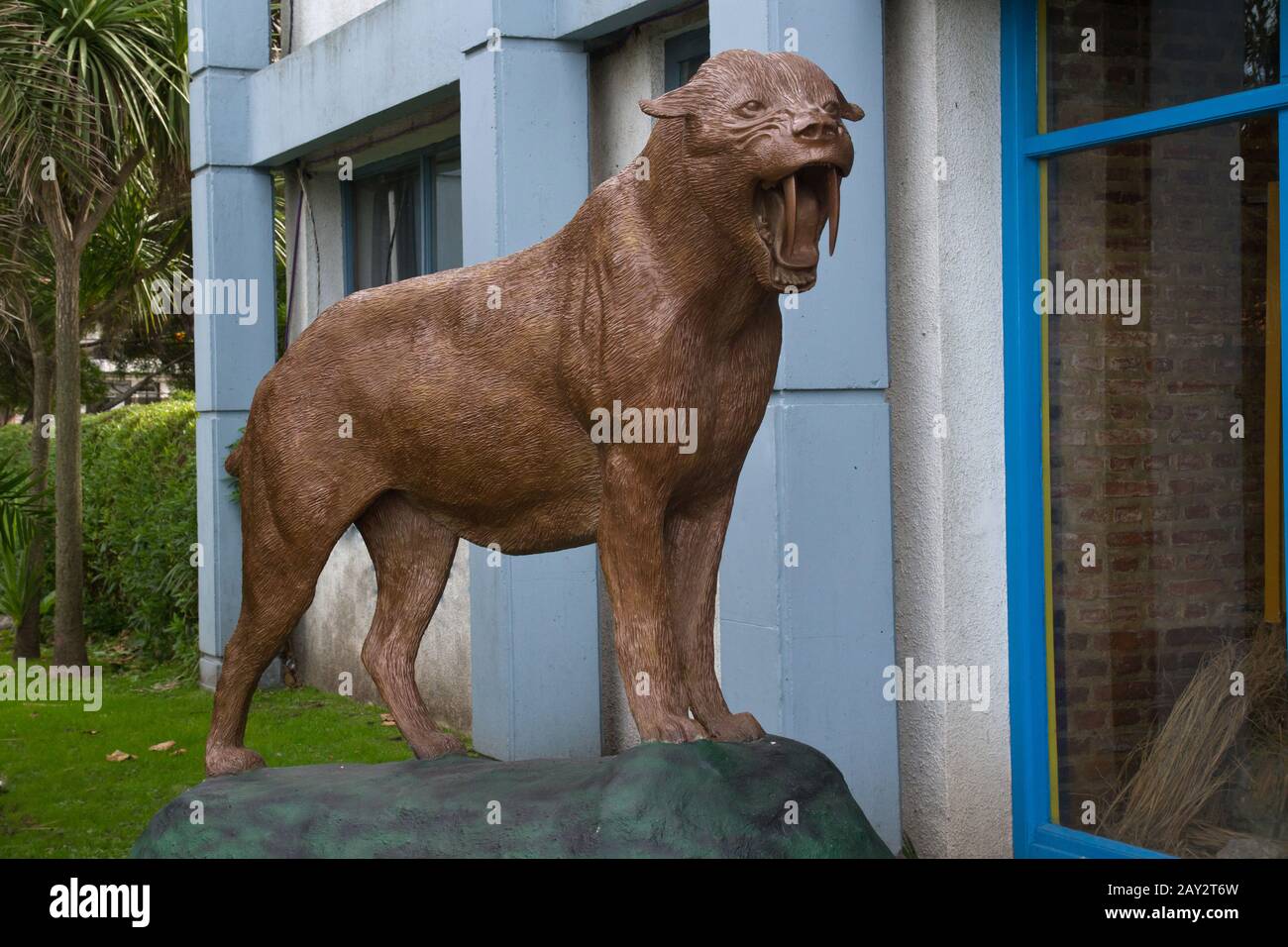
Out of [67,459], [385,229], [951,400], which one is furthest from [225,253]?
[951,400]

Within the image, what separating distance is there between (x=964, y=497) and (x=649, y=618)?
2214mm

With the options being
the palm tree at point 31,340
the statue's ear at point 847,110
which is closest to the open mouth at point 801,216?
the statue's ear at point 847,110

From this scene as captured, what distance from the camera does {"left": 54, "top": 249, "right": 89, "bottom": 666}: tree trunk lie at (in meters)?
10.2

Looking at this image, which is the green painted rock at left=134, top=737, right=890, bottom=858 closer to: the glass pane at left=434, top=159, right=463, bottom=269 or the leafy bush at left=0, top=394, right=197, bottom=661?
the glass pane at left=434, top=159, right=463, bottom=269

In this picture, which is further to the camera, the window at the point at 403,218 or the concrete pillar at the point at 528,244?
the window at the point at 403,218

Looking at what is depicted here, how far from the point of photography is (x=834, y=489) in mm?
5230

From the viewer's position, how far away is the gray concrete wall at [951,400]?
206 inches

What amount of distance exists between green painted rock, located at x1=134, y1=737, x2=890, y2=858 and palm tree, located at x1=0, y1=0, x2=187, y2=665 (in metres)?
6.86

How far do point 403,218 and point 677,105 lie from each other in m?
6.49

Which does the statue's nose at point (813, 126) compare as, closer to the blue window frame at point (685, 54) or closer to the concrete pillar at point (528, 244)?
the blue window frame at point (685, 54)

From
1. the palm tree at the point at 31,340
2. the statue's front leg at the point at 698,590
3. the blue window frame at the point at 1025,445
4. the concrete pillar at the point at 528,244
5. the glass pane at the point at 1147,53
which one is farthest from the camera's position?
the palm tree at the point at 31,340

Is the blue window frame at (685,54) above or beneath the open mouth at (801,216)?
above

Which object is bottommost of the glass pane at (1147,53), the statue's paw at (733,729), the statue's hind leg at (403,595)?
the statue's paw at (733,729)
